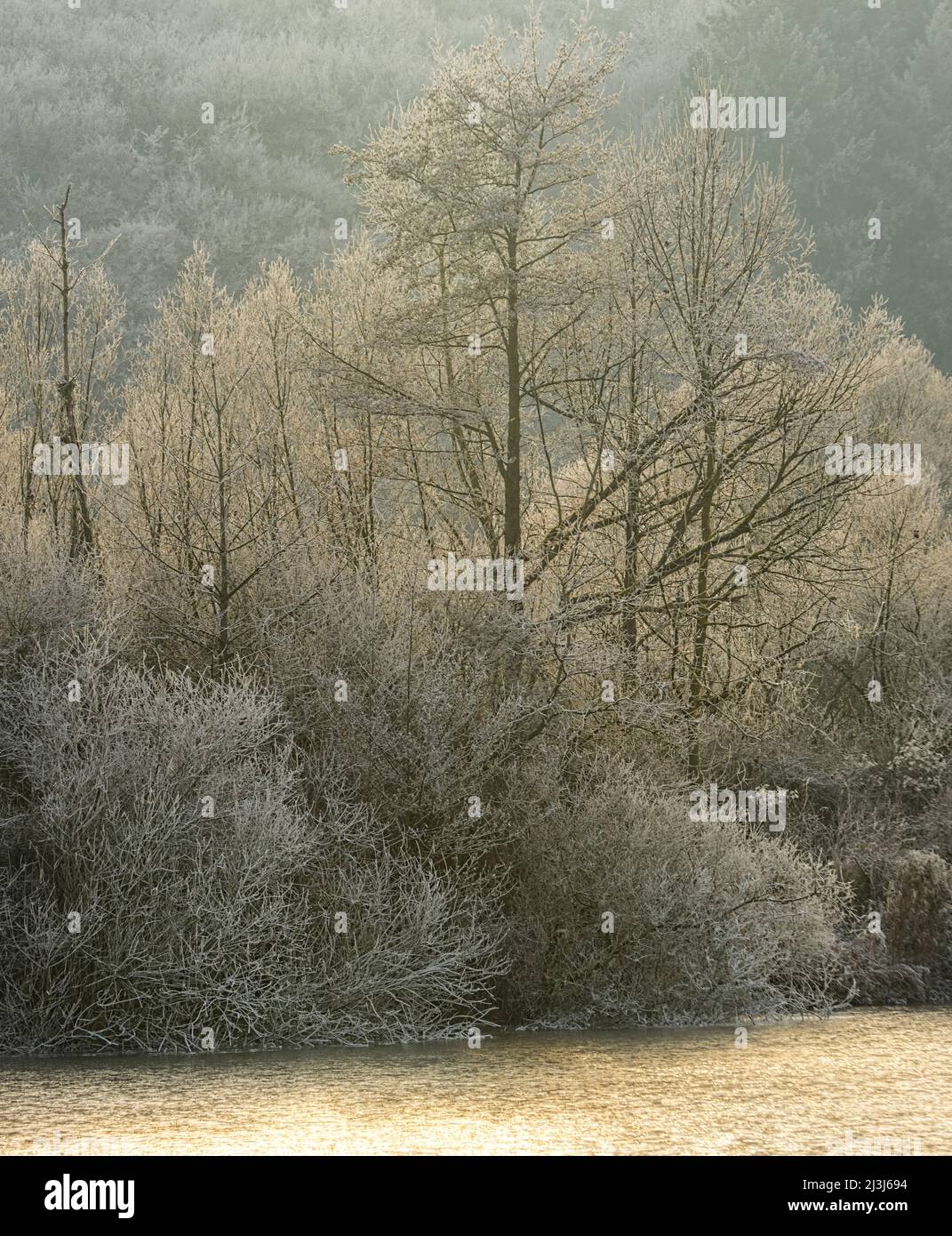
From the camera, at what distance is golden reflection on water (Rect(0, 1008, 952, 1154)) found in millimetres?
10719

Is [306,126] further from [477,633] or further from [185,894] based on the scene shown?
[185,894]

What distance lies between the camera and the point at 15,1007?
14.1 m

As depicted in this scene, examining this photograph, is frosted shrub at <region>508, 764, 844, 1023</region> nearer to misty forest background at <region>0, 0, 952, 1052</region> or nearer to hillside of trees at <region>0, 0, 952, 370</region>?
misty forest background at <region>0, 0, 952, 1052</region>

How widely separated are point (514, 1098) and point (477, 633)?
5.78m

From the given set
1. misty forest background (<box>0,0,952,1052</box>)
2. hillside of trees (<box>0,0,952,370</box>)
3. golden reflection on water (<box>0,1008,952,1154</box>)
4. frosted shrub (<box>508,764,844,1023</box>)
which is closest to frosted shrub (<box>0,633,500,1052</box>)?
misty forest background (<box>0,0,952,1052</box>)

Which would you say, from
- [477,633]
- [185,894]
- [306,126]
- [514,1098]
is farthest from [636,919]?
[306,126]

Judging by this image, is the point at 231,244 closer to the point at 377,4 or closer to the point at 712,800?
the point at 377,4

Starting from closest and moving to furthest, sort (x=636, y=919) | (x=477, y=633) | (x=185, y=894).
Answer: (x=185, y=894) → (x=636, y=919) → (x=477, y=633)

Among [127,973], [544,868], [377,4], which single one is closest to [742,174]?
[544,868]

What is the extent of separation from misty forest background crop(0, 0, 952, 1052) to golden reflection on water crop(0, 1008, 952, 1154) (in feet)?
3.44

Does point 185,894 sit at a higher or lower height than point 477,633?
lower

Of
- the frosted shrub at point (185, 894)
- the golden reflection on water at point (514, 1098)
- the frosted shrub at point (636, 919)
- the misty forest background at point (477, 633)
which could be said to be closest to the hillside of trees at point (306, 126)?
the misty forest background at point (477, 633)

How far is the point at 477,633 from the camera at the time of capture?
1683 cm

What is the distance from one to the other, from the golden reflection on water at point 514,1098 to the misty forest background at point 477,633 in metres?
1.05
